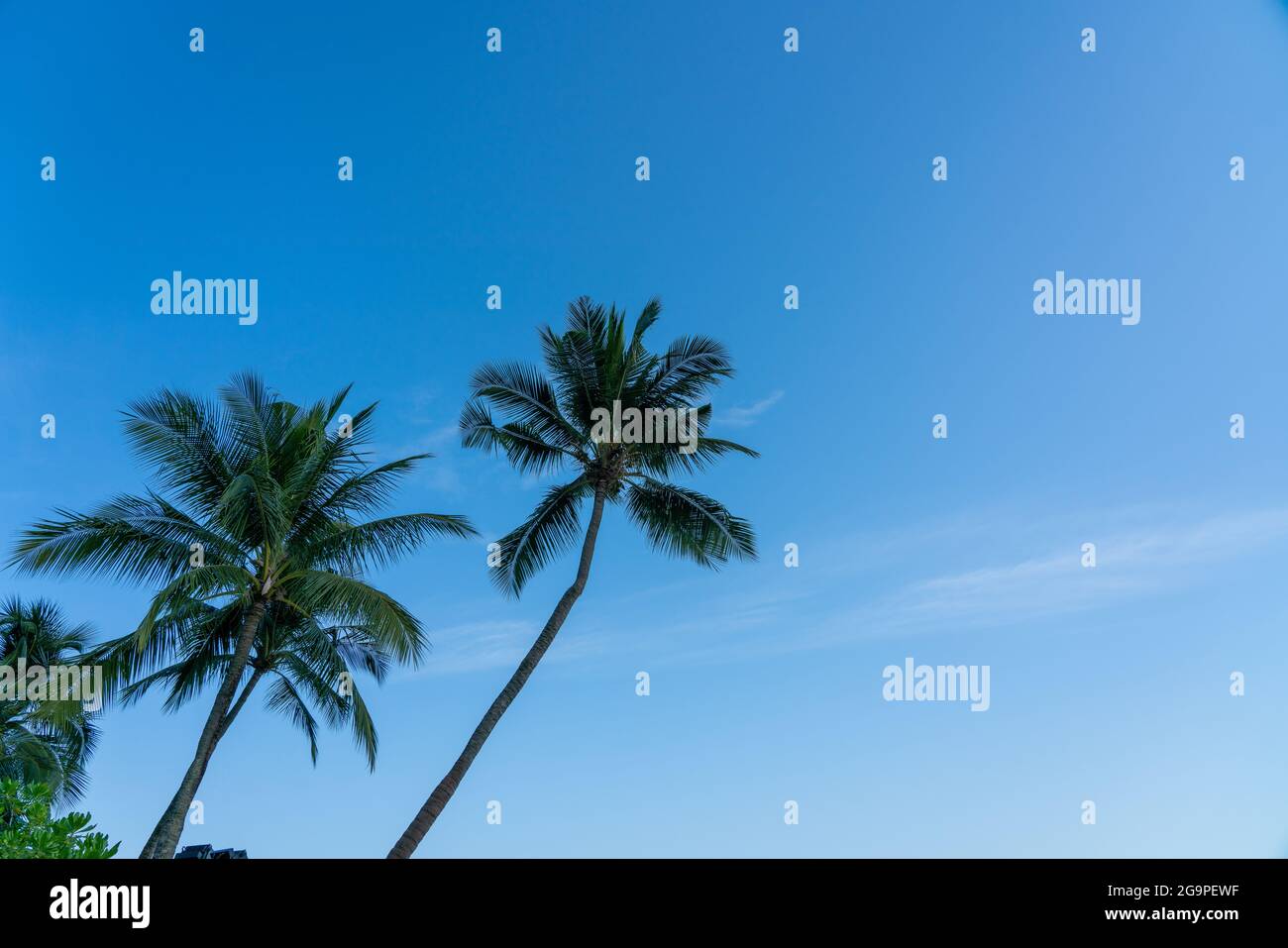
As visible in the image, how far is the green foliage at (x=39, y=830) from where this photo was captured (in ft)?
26.3

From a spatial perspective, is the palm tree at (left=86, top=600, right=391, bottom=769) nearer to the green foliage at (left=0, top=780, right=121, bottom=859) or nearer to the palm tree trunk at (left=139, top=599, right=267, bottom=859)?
the palm tree trunk at (left=139, top=599, right=267, bottom=859)

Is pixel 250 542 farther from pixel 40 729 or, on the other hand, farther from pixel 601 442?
pixel 40 729

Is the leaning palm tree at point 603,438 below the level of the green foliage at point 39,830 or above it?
above

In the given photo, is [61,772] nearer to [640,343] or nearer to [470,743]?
[470,743]

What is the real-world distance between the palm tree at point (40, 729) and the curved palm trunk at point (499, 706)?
11884mm

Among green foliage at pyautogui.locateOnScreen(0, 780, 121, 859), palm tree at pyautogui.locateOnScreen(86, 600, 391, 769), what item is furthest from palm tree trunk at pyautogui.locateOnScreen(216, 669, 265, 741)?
green foliage at pyautogui.locateOnScreen(0, 780, 121, 859)

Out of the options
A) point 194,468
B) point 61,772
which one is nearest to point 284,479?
point 194,468

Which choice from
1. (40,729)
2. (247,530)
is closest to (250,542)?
(247,530)

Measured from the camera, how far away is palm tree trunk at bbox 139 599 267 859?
16.5 m

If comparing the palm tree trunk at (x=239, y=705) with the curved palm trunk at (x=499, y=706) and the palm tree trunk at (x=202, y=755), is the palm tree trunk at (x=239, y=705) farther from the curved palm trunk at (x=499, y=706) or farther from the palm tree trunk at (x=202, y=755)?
the curved palm trunk at (x=499, y=706)

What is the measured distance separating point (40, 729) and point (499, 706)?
22508mm

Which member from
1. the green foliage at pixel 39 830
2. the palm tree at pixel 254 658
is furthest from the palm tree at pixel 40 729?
the green foliage at pixel 39 830

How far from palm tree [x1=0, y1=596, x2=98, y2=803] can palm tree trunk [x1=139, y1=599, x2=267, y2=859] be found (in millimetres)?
7464
